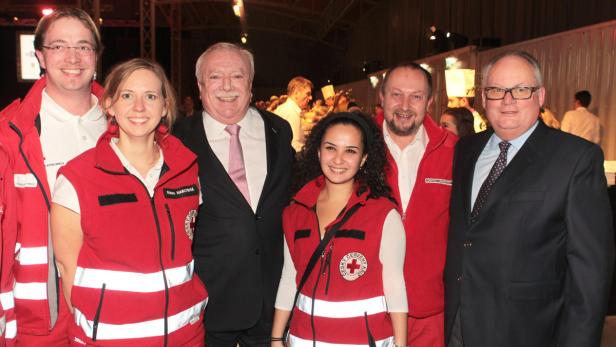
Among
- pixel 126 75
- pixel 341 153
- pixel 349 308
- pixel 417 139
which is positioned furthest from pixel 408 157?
pixel 126 75

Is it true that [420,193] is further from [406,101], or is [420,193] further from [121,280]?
[121,280]

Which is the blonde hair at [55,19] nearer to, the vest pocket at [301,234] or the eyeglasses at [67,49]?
the eyeglasses at [67,49]

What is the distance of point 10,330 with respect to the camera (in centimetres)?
225

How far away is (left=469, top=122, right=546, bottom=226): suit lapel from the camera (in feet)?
7.75

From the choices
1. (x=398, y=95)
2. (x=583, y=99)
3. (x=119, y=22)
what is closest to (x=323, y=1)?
(x=119, y=22)

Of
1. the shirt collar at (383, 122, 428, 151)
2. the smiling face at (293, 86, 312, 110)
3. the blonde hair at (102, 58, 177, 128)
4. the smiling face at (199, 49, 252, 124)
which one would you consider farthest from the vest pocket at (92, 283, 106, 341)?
the smiling face at (293, 86, 312, 110)

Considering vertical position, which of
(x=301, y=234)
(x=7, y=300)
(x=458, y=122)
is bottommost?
(x=7, y=300)

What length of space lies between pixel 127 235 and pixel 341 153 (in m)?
0.95

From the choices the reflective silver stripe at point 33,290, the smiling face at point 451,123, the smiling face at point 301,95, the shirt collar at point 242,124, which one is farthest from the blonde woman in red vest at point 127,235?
the smiling face at point 301,95

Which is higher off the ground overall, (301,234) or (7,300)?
(301,234)

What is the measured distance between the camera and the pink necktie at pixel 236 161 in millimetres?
2906

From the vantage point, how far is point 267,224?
290cm

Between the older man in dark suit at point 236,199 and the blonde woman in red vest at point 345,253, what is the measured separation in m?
0.28

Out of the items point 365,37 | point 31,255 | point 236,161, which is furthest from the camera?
point 365,37
